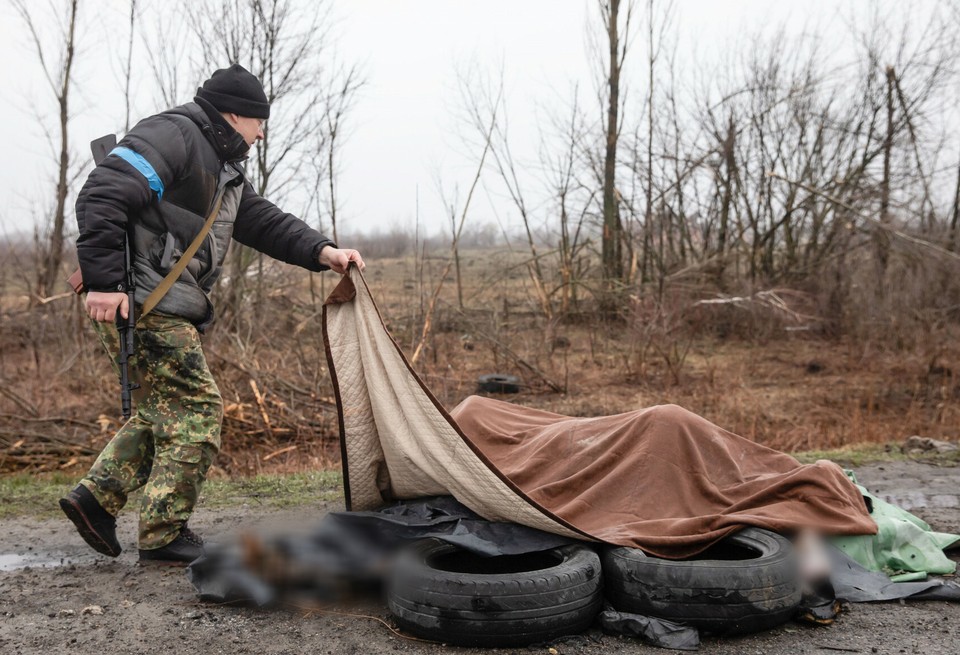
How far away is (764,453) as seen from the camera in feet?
14.4

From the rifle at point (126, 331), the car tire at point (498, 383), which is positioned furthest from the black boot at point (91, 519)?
the car tire at point (498, 383)

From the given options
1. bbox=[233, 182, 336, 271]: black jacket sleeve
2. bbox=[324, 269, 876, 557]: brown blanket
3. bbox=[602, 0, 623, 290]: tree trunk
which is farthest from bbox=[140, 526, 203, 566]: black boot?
bbox=[602, 0, 623, 290]: tree trunk

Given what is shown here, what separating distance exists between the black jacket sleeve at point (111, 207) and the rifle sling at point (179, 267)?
144mm

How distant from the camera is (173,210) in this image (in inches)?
159

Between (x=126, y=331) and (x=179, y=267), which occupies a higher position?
(x=179, y=267)

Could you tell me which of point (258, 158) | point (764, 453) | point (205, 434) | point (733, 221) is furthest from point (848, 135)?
point (205, 434)

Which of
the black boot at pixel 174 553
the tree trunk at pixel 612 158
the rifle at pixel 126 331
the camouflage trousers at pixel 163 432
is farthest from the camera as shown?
the tree trunk at pixel 612 158

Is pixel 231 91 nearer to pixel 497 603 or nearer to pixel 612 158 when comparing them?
pixel 497 603

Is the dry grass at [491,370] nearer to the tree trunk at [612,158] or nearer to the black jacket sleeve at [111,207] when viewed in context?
the tree trunk at [612,158]

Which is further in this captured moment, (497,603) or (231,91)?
(231,91)

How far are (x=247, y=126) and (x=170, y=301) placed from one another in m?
0.98

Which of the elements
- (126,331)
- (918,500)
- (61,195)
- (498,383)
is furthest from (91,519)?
(61,195)

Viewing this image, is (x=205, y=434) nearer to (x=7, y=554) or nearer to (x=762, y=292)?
(x=7, y=554)

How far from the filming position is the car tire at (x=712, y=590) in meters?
3.29
